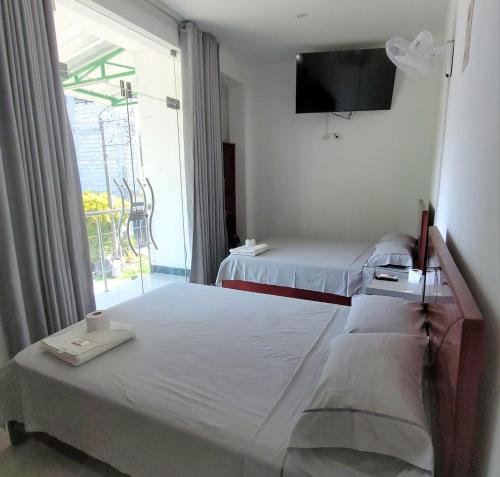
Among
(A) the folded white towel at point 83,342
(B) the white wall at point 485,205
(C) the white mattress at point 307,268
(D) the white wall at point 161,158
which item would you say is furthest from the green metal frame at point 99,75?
(B) the white wall at point 485,205

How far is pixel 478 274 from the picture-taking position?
978mm

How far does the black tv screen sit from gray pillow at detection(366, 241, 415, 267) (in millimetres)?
1881

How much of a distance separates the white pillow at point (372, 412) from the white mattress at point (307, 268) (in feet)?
5.68

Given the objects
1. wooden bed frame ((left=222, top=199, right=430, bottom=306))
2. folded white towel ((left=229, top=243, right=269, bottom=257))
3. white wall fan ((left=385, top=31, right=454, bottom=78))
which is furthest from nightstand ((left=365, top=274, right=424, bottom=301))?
white wall fan ((left=385, top=31, right=454, bottom=78))

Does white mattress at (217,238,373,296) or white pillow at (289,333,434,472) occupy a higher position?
white pillow at (289,333,434,472)

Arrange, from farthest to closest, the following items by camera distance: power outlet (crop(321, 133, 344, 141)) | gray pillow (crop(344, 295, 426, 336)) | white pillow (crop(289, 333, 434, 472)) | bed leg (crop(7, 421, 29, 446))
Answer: power outlet (crop(321, 133, 344, 141))
bed leg (crop(7, 421, 29, 446))
gray pillow (crop(344, 295, 426, 336))
white pillow (crop(289, 333, 434, 472))

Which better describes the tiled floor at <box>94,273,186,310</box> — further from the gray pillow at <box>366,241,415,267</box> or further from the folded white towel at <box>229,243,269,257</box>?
the gray pillow at <box>366,241,415,267</box>

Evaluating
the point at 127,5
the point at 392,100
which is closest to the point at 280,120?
the point at 392,100

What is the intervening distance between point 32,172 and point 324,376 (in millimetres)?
1938

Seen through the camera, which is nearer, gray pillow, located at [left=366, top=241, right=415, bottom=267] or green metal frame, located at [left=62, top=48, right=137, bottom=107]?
gray pillow, located at [left=366, top=241, right=415, bottom=267]

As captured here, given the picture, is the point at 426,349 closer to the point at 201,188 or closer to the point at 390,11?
the point at 201,188

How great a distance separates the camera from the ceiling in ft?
9.59

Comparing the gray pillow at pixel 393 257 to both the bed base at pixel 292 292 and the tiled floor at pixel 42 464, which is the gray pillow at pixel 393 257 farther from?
the tiled floor at pixel 42 464

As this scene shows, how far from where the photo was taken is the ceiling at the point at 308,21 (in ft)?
9.59
